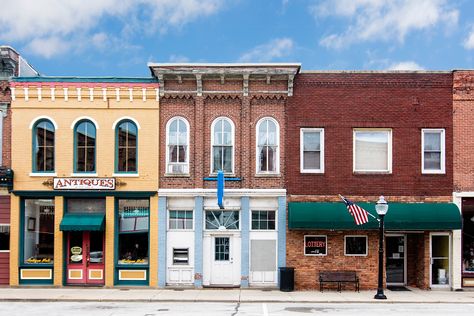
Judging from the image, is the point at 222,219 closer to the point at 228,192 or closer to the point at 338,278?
the point at 228,192

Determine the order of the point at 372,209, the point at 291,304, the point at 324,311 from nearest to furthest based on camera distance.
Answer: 1. the point at 324,311
2. the point at 291,304
3. the point at 372,209

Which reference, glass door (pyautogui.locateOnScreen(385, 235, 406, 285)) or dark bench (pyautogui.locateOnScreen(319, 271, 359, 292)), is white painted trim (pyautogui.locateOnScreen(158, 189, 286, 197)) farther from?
glass door (pyautogui.locateOnScreen(385, 235, 406, 285))

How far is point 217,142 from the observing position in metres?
23.1

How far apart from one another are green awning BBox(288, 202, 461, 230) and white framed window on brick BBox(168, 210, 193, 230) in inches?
152

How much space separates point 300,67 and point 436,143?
6.02 metres

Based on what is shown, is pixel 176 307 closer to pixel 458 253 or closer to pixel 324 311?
pixel 324 311

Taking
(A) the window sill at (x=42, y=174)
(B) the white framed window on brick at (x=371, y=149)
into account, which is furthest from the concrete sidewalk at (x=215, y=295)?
(B) the white framed window on brick at (x=371, y=149)

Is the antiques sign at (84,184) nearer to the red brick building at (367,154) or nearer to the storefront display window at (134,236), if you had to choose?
the storefront display window at (134,236)

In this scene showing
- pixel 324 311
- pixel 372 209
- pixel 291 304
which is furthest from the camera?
pixel 372 209

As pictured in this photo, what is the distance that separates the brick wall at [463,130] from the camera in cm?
2281

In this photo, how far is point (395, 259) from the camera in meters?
23.8

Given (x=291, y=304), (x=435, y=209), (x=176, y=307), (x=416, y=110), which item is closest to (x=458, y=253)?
(x=435, y=209)

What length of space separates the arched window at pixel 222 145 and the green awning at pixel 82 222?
15.5 ft

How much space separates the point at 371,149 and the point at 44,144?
12.6 metres
